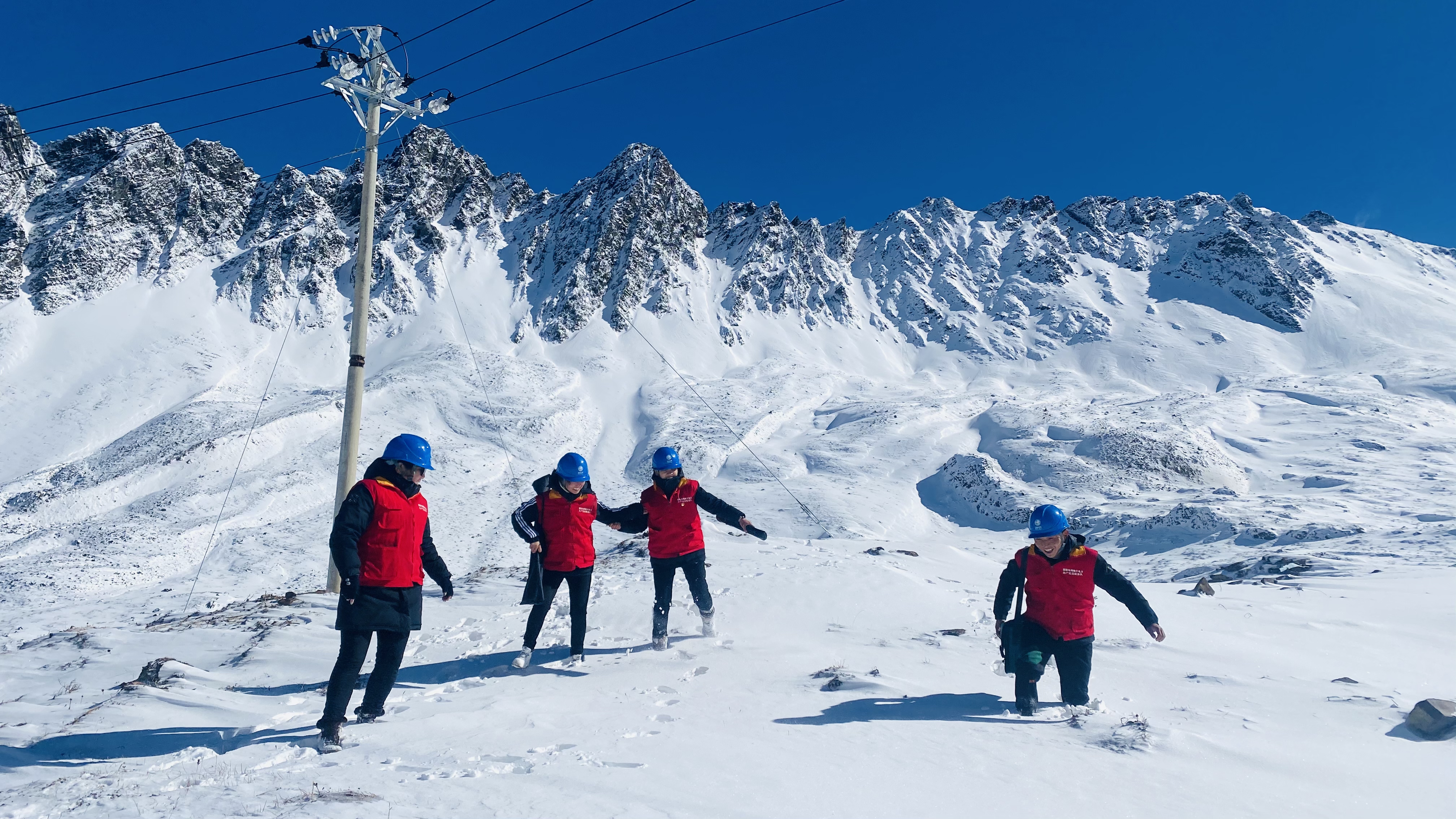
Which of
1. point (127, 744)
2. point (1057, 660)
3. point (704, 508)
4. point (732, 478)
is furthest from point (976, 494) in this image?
point (127, 744)

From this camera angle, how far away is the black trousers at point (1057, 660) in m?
5.73

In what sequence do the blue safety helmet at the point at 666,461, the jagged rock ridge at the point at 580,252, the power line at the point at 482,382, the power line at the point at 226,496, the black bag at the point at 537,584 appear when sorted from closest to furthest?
the black bag at the point at 537,584 → the blue safety helmet at the point at 666,461 → the power line at the point at 226,496 → the power line at the point at 482,382 → the jagged rock ridge at the point at 580,252

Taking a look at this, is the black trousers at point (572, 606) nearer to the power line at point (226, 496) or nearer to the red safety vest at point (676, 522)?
the red safety vest at point (676, 522)

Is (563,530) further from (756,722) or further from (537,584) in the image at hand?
(756,722)

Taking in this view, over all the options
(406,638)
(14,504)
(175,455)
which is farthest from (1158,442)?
(14,504)

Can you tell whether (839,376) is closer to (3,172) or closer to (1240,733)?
(1240,733)

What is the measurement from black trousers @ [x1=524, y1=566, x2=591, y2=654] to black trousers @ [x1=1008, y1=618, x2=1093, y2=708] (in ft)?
12.8

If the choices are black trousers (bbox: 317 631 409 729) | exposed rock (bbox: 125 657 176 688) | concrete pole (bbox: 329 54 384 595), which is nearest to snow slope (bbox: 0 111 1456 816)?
black trousers (bbox: 317 631 409 729)

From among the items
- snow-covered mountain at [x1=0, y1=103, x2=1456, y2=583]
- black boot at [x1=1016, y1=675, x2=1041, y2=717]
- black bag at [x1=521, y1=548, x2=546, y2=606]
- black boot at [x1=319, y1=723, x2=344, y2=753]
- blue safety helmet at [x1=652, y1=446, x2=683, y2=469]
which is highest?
snow-covered mountain at [x1=0, y1=103, x2=1456, y2=583]

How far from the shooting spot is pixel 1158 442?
3684 cm

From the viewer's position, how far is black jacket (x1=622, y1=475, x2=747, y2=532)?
8.03 metres

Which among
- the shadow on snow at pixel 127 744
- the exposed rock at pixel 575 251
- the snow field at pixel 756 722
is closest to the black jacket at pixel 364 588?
the snow field at pixel 756 722

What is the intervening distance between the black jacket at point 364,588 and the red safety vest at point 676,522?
9.93 ft

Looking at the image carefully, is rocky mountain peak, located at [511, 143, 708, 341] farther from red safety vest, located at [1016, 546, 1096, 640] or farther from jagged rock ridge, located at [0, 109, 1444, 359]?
red safety vest, located at [1016, 546, 1096, 640]
